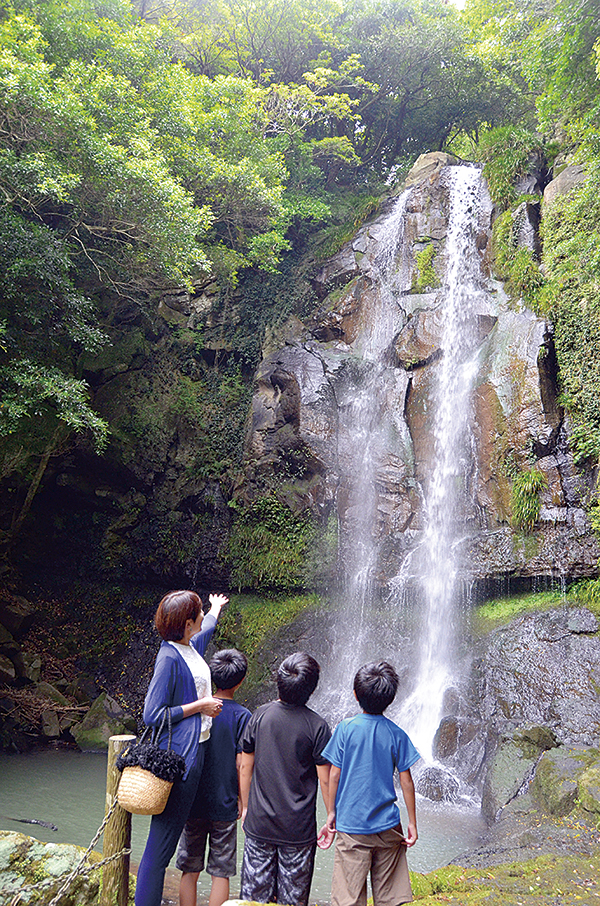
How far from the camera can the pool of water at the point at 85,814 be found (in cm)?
509

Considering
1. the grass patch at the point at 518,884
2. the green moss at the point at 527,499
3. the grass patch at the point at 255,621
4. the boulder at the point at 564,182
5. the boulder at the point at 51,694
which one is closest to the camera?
the grass patch at the point at 518,884

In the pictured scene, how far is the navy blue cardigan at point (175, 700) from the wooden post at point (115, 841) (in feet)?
0.89

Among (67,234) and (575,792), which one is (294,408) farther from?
(575,792)

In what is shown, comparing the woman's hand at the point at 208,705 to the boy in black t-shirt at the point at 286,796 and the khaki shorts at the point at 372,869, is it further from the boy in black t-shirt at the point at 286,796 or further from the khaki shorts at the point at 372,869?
the khaki shorts at the point at 372,869

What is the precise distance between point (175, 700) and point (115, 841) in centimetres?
74

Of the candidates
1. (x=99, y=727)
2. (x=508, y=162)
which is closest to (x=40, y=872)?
(x=99, y=727)

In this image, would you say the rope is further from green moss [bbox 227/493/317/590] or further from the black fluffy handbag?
green moss [bbox 227/493/317/590]

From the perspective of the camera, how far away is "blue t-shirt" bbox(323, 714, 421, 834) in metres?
2.66

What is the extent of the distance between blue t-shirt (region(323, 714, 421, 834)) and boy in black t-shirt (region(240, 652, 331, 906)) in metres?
0.10

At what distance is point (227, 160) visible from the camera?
12.6 meters

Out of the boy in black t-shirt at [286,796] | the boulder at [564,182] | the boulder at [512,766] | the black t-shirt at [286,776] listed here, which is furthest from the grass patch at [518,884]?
the boulder at [564,182]

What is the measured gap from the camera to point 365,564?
10.8 meters

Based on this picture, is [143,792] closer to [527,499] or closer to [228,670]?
[228,670]

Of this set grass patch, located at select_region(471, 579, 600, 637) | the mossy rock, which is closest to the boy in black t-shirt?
the mossy rock
